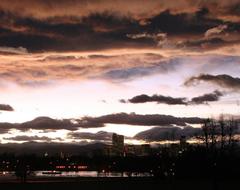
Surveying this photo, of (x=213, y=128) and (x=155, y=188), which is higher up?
(x=213, y=128)

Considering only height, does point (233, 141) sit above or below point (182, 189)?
above

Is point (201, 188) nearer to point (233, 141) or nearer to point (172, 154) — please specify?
point (233, 141)

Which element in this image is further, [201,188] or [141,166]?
[141,166]

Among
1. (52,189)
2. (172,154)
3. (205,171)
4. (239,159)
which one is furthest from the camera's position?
(172,154)

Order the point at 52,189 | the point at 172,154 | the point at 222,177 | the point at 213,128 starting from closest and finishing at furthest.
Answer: the point at 52,189, the point at 213,128, the point at 222,177, the point at 172,154

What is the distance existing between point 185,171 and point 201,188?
3815 centimetres

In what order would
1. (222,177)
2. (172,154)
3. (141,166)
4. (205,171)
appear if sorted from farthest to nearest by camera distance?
(141,166) → (172,154) → (205,171) → (222,177)

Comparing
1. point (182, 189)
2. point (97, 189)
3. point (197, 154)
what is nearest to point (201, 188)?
point (182, 189)

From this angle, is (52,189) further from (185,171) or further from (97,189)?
(185,171)

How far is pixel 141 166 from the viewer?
198500 millimetres

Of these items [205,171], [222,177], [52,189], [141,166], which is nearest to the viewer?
[52,189]

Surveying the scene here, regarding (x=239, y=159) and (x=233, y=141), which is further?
(x=239, y=159)

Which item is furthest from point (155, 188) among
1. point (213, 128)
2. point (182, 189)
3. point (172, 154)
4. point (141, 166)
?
point (141, 166)

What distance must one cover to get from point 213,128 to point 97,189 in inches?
1058
